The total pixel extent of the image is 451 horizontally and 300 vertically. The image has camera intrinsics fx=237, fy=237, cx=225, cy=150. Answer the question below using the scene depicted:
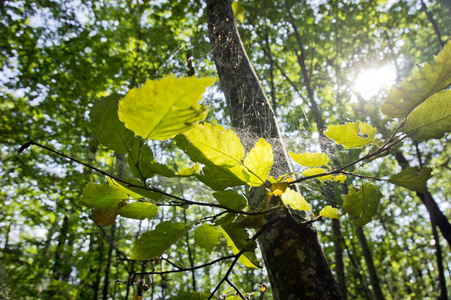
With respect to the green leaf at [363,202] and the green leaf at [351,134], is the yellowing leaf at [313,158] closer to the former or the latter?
the green leaf at [351,134]

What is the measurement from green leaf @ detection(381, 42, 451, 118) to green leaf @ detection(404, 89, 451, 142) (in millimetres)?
38

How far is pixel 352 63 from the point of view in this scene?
617 centimetres

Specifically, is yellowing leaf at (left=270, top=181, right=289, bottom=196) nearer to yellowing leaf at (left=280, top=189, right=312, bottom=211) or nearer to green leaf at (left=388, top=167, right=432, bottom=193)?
yellowing leaf at (left=280, top=189, right=312, bottom=211)

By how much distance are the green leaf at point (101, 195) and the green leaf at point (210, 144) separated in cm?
21

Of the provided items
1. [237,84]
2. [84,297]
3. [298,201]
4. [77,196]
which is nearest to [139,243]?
[298,201]

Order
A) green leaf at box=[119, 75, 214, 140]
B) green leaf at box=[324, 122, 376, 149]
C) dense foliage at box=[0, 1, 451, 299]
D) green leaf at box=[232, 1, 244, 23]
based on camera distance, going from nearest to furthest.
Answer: green leaf at box=[119, 75, 214, 140]
green leaf at box=[324, 122, 376, 149]
green leaf at box=[232, 1, 244, 23]
dense foliage at box=[0, 1, 451, 299]

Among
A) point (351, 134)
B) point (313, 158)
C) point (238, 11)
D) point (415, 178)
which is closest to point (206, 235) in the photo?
point (313, 158)

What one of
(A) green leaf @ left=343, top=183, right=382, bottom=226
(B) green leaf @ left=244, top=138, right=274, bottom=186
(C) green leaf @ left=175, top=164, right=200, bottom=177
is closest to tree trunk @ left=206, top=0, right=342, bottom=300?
(A) green leaf @ left=343, top=183, right=382, bottom=226

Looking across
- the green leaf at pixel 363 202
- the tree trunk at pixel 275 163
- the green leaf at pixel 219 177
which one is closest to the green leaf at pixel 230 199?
the green leaf at pixel 219 177

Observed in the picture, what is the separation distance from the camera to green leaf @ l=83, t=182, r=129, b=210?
0.57m

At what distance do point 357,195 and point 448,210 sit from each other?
1648 cm

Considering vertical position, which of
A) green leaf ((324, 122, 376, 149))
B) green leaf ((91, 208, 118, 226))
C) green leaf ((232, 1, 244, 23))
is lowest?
green leaf ((91, 208, 118, 226))

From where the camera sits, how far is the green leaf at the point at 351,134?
0.61 m

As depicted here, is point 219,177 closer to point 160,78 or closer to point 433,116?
point 433,116
